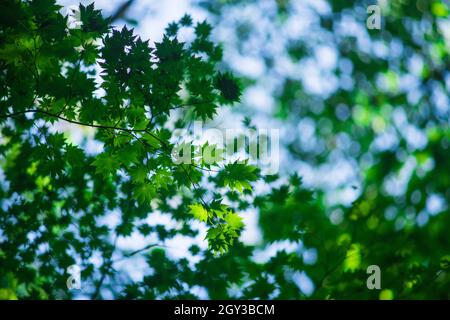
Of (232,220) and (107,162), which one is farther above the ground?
(107,162)

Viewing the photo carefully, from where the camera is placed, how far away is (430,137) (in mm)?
4867

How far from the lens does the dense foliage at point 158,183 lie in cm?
203

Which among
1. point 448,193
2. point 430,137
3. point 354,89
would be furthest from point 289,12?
point 448,193

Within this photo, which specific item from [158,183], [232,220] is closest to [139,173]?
[158,183]

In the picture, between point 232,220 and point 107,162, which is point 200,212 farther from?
point 107,162

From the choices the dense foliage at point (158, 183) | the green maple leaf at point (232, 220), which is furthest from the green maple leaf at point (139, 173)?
the green maple leaf at point (232, 220)

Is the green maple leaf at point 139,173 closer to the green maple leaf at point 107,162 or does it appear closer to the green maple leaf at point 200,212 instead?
the green maple leaf at point 107,162

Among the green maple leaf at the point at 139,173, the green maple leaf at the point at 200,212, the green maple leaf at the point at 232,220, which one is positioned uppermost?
the green maple leaf at the point at 139,173

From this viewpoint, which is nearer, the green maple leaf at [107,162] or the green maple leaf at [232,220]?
the green maple leaf at [107,162]

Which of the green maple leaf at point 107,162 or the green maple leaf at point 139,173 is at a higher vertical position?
the green maple leaf at point 107,162

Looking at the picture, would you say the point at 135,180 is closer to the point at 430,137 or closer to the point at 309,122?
the point at 430,137

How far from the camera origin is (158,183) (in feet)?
7.13
